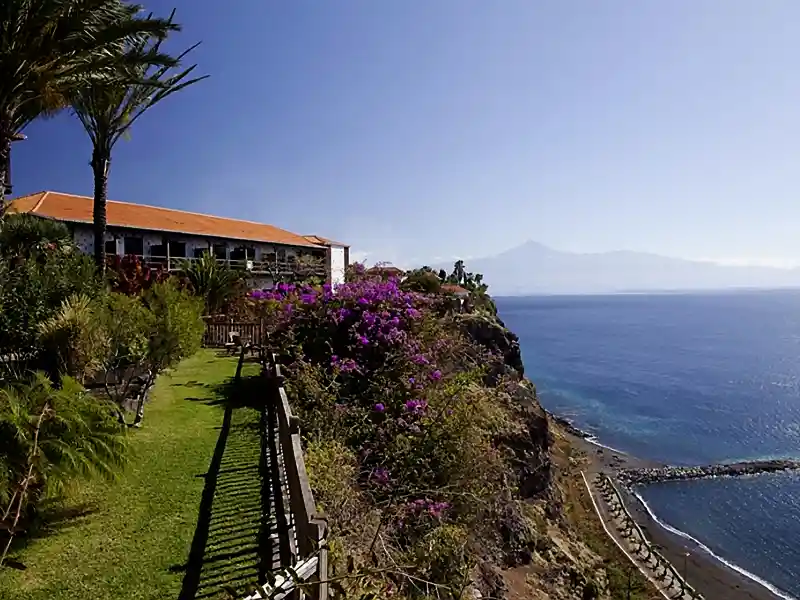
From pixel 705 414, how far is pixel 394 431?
4938 centimetres

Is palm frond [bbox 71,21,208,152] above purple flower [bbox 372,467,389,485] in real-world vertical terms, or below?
above

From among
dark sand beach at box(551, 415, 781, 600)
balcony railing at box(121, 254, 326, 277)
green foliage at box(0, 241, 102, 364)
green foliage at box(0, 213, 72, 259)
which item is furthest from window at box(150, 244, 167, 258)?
dark sand beach at box(551, 415, 781, 600)

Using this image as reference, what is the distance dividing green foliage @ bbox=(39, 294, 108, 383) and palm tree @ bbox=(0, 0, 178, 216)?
12.9 ft

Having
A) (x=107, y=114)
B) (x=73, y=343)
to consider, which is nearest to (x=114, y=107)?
(x=107, y=114)

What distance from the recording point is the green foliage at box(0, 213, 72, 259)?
14547 mm

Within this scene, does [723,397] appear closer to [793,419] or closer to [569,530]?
[793,419]

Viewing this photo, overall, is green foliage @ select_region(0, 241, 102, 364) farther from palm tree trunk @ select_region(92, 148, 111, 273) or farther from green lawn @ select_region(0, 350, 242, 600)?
palm tree trunk @ select_region(92, 148, 111, 273)

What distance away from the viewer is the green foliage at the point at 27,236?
1455 centimetres

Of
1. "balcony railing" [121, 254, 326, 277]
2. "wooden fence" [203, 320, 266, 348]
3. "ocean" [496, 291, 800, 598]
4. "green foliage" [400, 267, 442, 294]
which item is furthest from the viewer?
"balcony railing" [121, 254, 326, 277]

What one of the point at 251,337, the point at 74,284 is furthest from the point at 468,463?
the point at 251,337

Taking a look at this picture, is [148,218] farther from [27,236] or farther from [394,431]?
[394,431]

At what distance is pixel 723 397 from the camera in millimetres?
55188

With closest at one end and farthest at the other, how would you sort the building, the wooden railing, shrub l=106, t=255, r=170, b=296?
the wooden railing
shrub l=106, t=255, r=170, b=296
the building

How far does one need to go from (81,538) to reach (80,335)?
12.1 ft
